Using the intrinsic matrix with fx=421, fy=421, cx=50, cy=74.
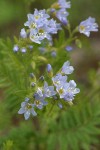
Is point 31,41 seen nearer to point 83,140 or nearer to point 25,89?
point 25,89

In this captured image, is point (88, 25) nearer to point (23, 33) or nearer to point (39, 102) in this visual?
point (23, 33)

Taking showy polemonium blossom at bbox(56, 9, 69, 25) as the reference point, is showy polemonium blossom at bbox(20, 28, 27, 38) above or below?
below

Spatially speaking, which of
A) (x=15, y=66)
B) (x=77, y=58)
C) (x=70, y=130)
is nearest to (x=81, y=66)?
(x=77, y=58)

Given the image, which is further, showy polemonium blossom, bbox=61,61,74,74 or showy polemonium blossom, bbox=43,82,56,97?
showy polemonium blossom, bbox=61,61,74,74

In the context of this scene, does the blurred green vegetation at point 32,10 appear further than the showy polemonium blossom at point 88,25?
Yes

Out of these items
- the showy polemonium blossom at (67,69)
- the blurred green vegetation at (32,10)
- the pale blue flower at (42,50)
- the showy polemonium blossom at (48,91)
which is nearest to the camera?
the showy polemonium blossom at (48,91)

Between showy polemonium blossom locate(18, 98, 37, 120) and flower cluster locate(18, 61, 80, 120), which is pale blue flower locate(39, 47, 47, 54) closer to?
flower cluster locate(18, 61, 80, 120)

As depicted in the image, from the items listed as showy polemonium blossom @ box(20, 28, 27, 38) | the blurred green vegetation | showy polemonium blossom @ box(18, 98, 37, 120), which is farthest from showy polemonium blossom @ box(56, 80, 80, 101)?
the blurred green vegetation

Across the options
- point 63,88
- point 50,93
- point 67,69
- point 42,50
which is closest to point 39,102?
point 50,93

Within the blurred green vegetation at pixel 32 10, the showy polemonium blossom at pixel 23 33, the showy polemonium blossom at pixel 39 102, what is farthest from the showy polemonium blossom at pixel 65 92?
the blurred green vegetation at pixel 32 10

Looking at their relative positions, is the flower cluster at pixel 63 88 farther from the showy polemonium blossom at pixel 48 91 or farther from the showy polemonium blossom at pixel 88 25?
the showy polemonium blossom at pixel 88 25
